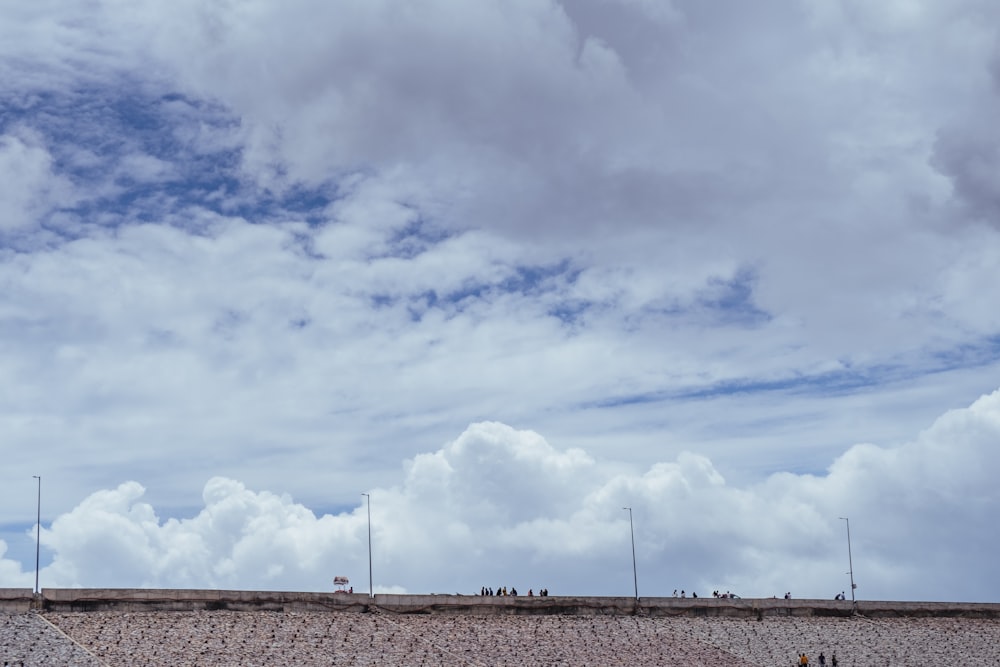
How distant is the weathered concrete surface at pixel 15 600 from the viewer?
66625 millimetres

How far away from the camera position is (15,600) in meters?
66.9

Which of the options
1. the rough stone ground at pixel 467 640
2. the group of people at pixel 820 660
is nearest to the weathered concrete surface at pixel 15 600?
the rough stone ground at pixel 467 640

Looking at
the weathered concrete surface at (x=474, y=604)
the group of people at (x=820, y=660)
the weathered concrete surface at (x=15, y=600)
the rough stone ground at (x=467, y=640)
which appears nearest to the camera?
the rough stone ground at (x=467, y=640)

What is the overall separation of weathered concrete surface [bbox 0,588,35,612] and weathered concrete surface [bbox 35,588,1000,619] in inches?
2.0

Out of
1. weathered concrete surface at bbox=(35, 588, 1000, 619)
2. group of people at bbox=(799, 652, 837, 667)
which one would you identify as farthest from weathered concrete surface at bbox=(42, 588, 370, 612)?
group of people at bbox=(799, 652, 837, 667)

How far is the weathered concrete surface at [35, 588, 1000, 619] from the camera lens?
69000mm

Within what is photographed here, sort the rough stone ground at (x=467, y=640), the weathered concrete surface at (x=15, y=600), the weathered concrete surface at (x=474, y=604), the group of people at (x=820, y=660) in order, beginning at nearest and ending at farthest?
the rough stone ground at (x=467, y=640) → the weathered concrete surface at (x=15, y=600) → the weathered concrete surface at (x=474, y=604) → the group of people at (x=820, y=660)

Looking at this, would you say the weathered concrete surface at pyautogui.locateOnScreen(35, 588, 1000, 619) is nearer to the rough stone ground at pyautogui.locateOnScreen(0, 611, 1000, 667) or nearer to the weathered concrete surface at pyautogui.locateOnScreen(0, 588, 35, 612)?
the weathered concrete surface at pyautogui.locateOnScreen(0, 588, 35, 612)

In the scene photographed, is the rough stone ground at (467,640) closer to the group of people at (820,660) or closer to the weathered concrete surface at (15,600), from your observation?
the group of people at (820,660)

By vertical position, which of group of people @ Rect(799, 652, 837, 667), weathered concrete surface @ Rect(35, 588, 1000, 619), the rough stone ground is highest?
weathered concrete surface @ Rect(35, 588, 1000, 619)

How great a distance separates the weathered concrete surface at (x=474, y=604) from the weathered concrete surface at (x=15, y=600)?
2.0 inches

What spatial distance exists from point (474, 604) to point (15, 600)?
2677 cm

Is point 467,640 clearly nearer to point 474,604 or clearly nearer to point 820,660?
point 474,604

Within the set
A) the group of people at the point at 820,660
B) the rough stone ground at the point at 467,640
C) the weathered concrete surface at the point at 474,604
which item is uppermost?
the weathered concrete surface at the point at 474,604
